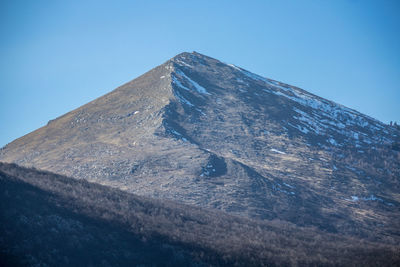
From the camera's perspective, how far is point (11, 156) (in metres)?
75.3

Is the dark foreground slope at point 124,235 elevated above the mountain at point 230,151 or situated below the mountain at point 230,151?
below

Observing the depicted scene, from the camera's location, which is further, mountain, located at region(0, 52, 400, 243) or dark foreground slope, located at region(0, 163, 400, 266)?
mountain, located at region(0, 52, 400, 243)

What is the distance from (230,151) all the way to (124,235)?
50723mm

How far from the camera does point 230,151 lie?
75.2 metres

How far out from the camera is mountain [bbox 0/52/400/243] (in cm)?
5619

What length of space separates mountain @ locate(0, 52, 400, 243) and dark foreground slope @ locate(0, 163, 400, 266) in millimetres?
13860

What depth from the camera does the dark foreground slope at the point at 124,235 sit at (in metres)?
21.7

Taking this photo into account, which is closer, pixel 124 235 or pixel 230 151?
pixel 124 235

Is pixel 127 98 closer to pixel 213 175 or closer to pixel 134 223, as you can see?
pixel 213 175

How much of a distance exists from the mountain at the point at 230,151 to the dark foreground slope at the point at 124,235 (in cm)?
1386

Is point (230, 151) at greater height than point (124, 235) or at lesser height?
greater

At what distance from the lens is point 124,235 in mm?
25828

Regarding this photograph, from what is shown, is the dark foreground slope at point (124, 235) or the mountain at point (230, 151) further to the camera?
the mountain at point (230, 151)

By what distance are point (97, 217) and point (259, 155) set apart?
52833mm
